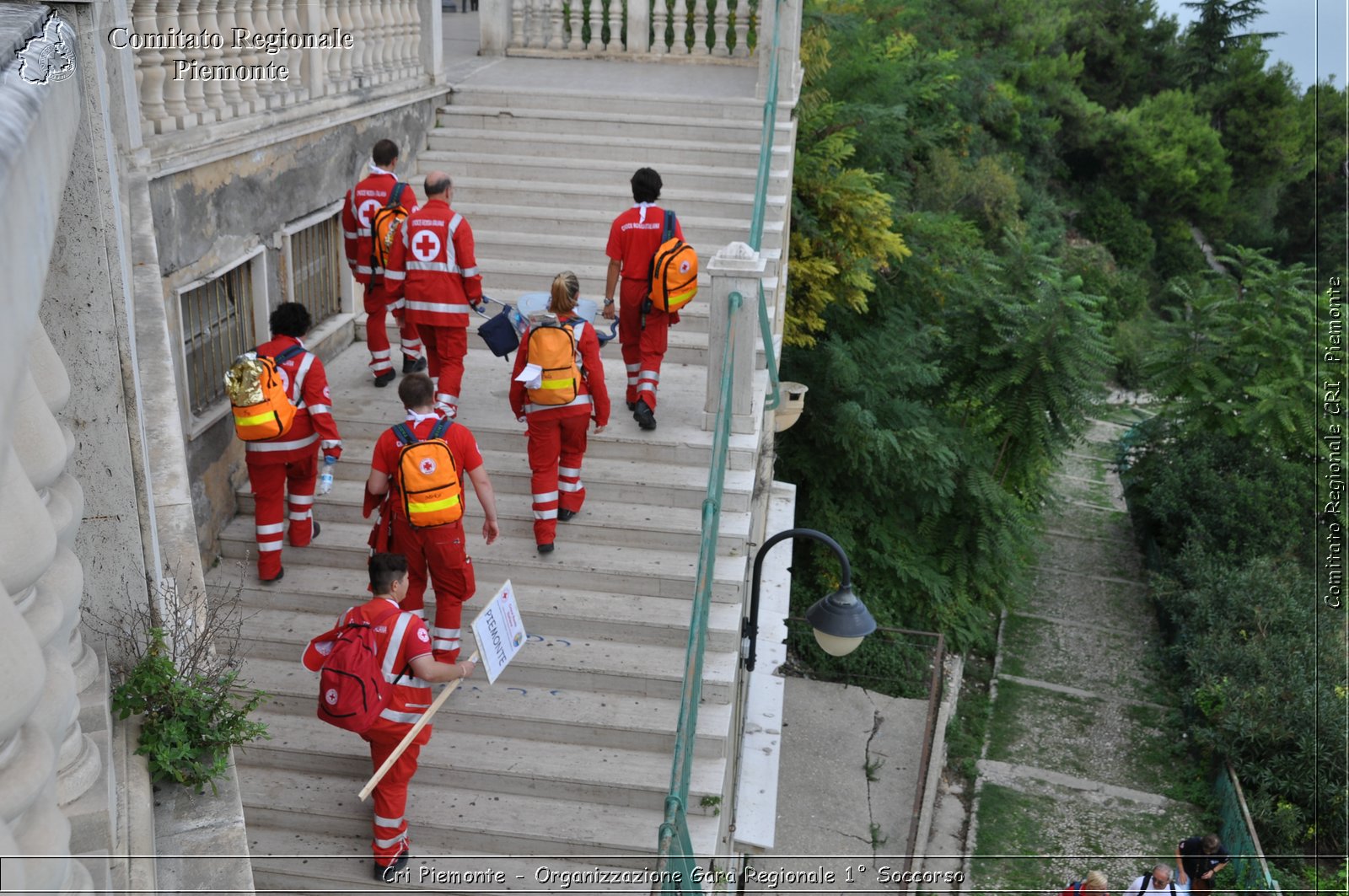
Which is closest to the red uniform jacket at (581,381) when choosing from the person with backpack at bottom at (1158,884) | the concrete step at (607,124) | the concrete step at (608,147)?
the concrete step at (608,147)

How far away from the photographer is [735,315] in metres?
8.19

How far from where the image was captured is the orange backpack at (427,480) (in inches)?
243

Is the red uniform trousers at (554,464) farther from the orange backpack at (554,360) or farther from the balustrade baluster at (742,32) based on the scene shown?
the balustrade baluster at (742,32)

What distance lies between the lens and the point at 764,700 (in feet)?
29.6

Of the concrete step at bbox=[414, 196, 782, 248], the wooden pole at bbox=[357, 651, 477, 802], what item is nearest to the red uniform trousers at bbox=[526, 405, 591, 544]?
the wooden pole at bbox=[357, 651, 477, 802]

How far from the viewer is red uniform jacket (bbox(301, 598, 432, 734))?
5617 mm

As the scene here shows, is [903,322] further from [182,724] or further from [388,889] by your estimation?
[182,724]

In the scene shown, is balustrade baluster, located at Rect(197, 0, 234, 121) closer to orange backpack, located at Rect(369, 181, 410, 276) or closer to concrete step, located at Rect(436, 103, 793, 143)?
orange backpack, located at Rect(369, 181, 410, 276)

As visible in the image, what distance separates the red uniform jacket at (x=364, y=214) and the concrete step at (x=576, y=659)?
278 cm

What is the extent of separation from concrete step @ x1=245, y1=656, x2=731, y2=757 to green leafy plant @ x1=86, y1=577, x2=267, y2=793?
2.73 metres

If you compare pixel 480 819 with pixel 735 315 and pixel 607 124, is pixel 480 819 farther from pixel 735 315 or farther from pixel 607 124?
pixel 607 124

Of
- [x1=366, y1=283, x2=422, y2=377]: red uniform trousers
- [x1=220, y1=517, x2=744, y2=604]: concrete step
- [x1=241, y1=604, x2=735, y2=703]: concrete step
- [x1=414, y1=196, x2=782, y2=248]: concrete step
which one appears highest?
[x1=414, y1=196, x2=782, y2=248]: concrete step

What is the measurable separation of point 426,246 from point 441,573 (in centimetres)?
263

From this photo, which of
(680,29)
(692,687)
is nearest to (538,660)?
(692,687)
